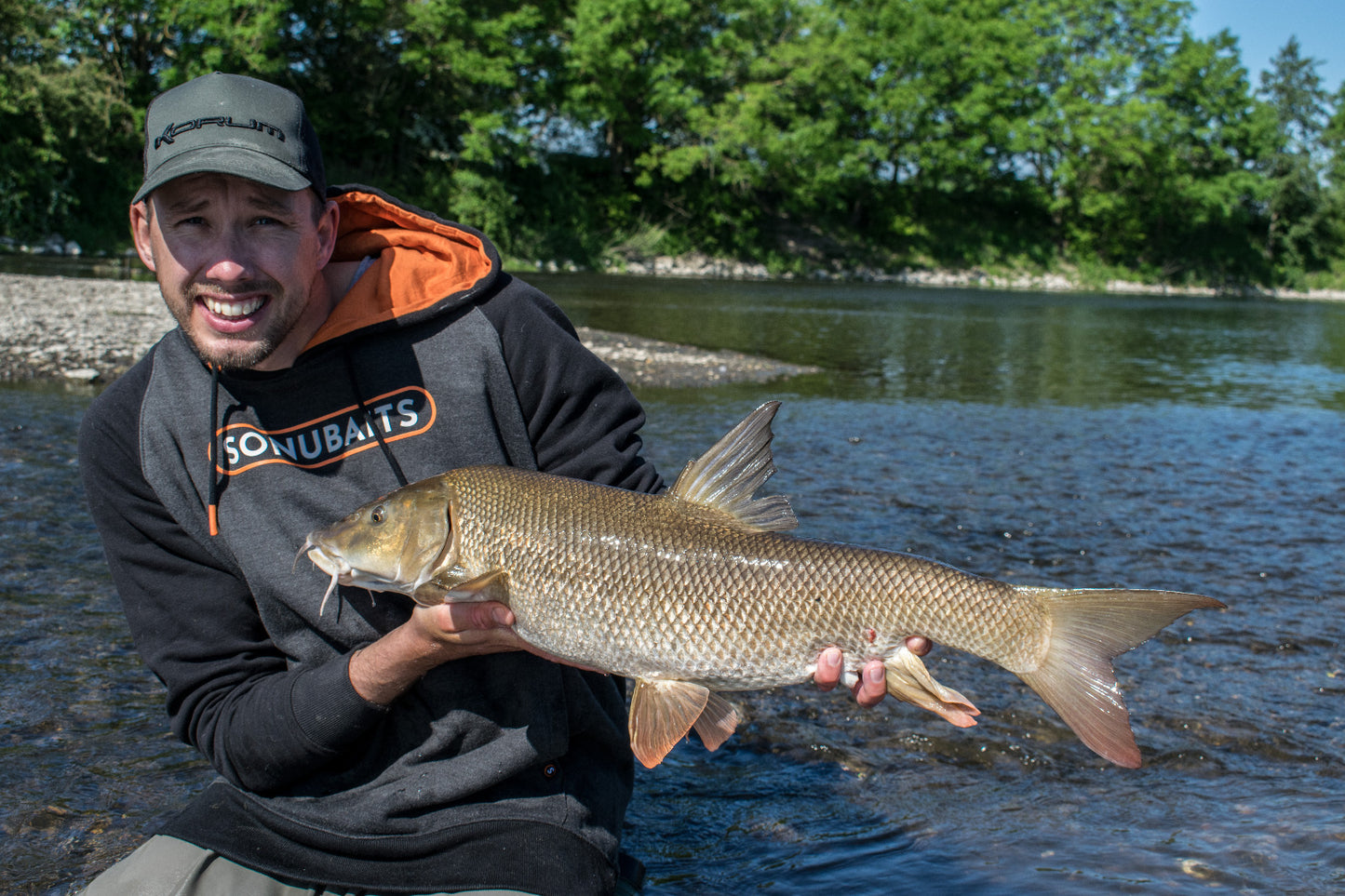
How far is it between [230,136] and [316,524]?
0.87 meters

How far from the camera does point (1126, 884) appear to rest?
3.28 metres

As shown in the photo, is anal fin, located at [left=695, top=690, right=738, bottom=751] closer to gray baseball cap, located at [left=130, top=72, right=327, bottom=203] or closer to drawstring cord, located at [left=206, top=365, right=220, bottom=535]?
drawstring cord, located at [left=206, top=365, right=220, bottom=535]

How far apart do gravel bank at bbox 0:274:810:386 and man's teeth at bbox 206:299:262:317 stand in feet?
30.8

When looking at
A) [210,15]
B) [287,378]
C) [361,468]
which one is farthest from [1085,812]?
[210,15]

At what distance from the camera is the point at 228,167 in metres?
2.21

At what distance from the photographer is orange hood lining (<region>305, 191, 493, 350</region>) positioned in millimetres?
2479

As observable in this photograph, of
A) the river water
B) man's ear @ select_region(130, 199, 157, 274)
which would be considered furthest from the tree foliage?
man's ear @ select_region(130, 199, 157, 274)

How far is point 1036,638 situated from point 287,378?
1.81 meters

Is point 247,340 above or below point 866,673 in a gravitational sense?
above

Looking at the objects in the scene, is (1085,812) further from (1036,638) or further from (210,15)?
(210,15)

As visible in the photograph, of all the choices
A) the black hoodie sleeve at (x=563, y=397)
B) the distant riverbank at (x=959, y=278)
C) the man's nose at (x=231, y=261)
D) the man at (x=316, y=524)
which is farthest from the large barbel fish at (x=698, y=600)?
the distant riverbank at (x=959, y=278)

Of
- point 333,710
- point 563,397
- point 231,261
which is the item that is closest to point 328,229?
point 231,261

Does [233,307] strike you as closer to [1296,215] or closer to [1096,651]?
[1096,651]

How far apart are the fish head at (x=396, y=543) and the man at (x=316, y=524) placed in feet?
0.40
